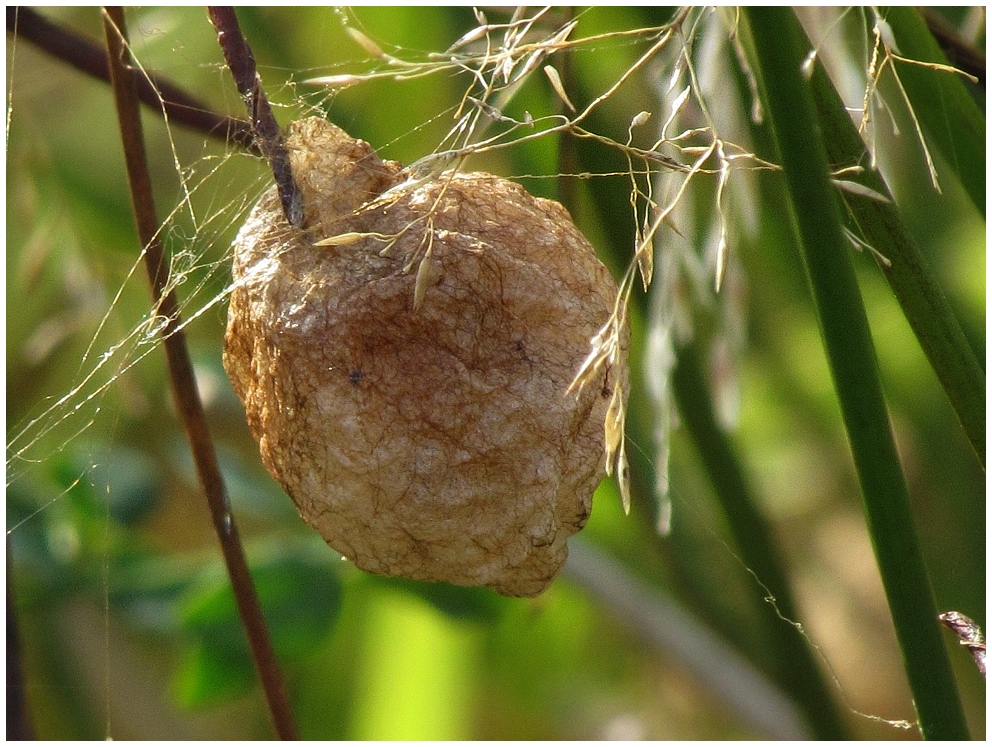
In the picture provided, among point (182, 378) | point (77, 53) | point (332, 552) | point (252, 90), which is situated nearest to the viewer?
point (252, 90)

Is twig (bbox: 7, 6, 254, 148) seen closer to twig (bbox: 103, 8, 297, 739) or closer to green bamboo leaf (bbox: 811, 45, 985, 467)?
twig (bbox: 103, 8, 297, 739)

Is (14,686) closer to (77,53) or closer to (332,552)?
(332,552)

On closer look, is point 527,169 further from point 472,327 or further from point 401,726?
point 401,726

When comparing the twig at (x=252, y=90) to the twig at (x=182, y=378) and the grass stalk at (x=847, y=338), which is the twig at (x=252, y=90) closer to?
the twig at (x=182, y=378)

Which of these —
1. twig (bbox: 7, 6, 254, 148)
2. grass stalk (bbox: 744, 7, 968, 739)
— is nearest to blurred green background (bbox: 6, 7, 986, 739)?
twig (bbox: 7, 6, 254, 148)

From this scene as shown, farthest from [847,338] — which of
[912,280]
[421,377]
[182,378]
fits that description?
[182,378]

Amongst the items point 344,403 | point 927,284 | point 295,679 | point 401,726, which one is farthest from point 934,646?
point 295,679
